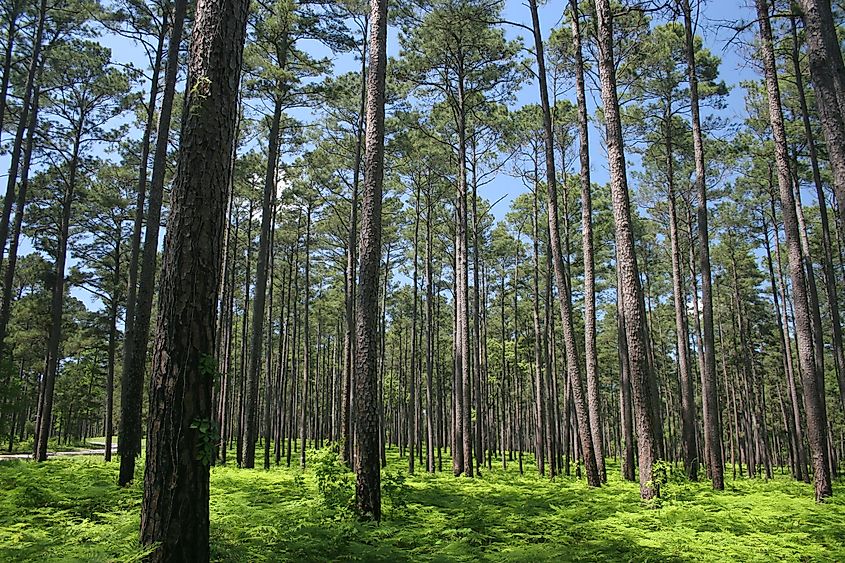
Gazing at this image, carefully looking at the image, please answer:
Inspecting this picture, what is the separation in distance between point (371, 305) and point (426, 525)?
3279 mm

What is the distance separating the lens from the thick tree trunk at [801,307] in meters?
10.5

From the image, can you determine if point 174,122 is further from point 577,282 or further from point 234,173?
point 577,282

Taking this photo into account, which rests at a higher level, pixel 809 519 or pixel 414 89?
pixel 414 89

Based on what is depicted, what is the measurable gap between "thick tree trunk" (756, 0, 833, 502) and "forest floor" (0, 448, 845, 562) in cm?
90

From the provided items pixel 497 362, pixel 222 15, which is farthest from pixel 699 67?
pixel 497 362

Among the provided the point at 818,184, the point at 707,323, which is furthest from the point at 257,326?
the point at 818,184

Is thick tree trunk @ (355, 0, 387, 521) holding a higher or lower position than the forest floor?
higher

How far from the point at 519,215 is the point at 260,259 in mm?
14894

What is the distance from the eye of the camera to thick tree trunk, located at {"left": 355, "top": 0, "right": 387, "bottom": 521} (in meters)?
7.13

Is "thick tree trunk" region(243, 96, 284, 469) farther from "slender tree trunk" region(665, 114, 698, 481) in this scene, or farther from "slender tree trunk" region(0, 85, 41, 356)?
"slender tree trunk" region(665, 114, 698, 481)

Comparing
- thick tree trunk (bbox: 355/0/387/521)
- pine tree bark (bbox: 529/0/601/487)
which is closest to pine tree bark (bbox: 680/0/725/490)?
pine tree bark (bbox: 529/0/601/487)

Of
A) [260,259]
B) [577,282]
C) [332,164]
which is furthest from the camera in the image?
[577,282]

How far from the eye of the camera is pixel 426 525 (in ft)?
23.0

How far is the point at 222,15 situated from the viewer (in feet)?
14.8
